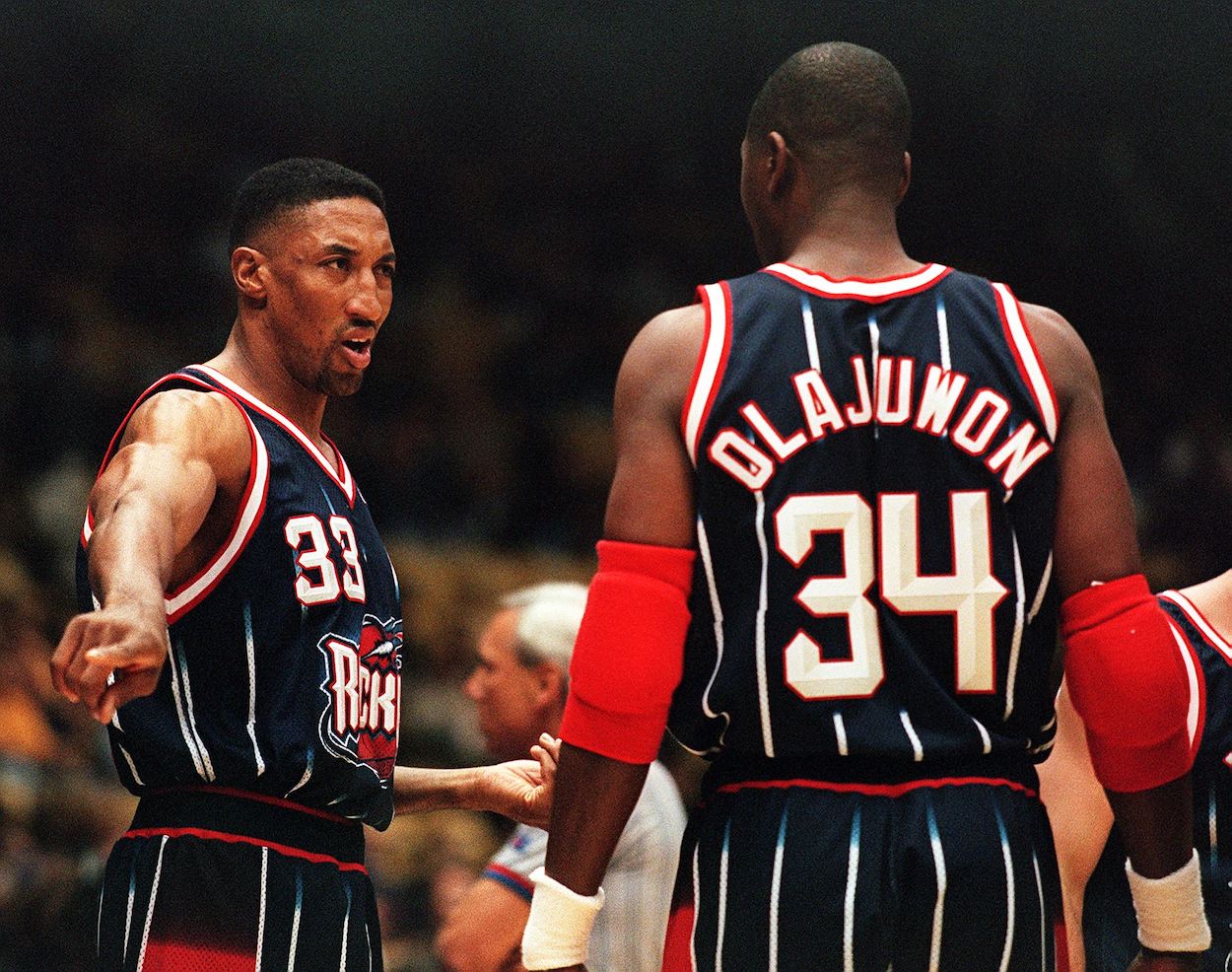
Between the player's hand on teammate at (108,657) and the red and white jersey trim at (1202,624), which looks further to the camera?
the red and white jersey trim at (1202,624)

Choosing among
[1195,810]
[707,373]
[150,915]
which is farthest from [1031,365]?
[150,915]

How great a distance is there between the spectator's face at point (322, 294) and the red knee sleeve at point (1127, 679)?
131 centimetres

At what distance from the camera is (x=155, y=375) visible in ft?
22.7

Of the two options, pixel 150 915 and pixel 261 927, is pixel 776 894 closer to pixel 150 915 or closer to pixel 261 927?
pixel 261 927

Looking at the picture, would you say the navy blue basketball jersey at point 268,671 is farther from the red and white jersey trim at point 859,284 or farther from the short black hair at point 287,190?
the red and white jersey trim at point 859,284

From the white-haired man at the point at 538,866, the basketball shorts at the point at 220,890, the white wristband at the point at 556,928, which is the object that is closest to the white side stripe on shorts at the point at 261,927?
the basketball shorts at the point at 220,890

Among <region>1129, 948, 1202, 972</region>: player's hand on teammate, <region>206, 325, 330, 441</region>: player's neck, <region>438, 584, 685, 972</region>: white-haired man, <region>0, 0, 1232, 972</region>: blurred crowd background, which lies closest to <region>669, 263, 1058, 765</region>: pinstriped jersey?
<region>1129, 948, 1202, 972</region>: player's hand on teammate

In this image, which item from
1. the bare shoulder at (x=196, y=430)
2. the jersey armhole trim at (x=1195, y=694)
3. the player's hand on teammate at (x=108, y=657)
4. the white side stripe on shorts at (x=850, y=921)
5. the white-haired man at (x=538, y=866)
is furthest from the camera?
the white-haired man at (x=538, y=866)

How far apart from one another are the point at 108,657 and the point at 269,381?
3.53 ft

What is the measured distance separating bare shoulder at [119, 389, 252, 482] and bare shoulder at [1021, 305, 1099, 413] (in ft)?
3.91

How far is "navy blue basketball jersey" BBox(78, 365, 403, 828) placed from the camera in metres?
2.58

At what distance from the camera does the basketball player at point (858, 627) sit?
213 centimetres

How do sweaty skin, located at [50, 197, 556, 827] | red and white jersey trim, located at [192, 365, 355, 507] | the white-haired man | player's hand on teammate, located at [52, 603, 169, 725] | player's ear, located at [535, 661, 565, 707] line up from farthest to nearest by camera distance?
player's ear, located at [535, 661, 565, 707] → the white-haired man → red and white jersey trim, located at [192, 365, 355, 507] → sweaty skin, located at [50, 197, 556, 827] → player's hand on teammate, located at [52, 603, 169, 725]

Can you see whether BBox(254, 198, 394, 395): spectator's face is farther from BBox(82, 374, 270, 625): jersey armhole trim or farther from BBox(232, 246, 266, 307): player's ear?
BBox(82, 374, 270, 625): jersey armhole trim
